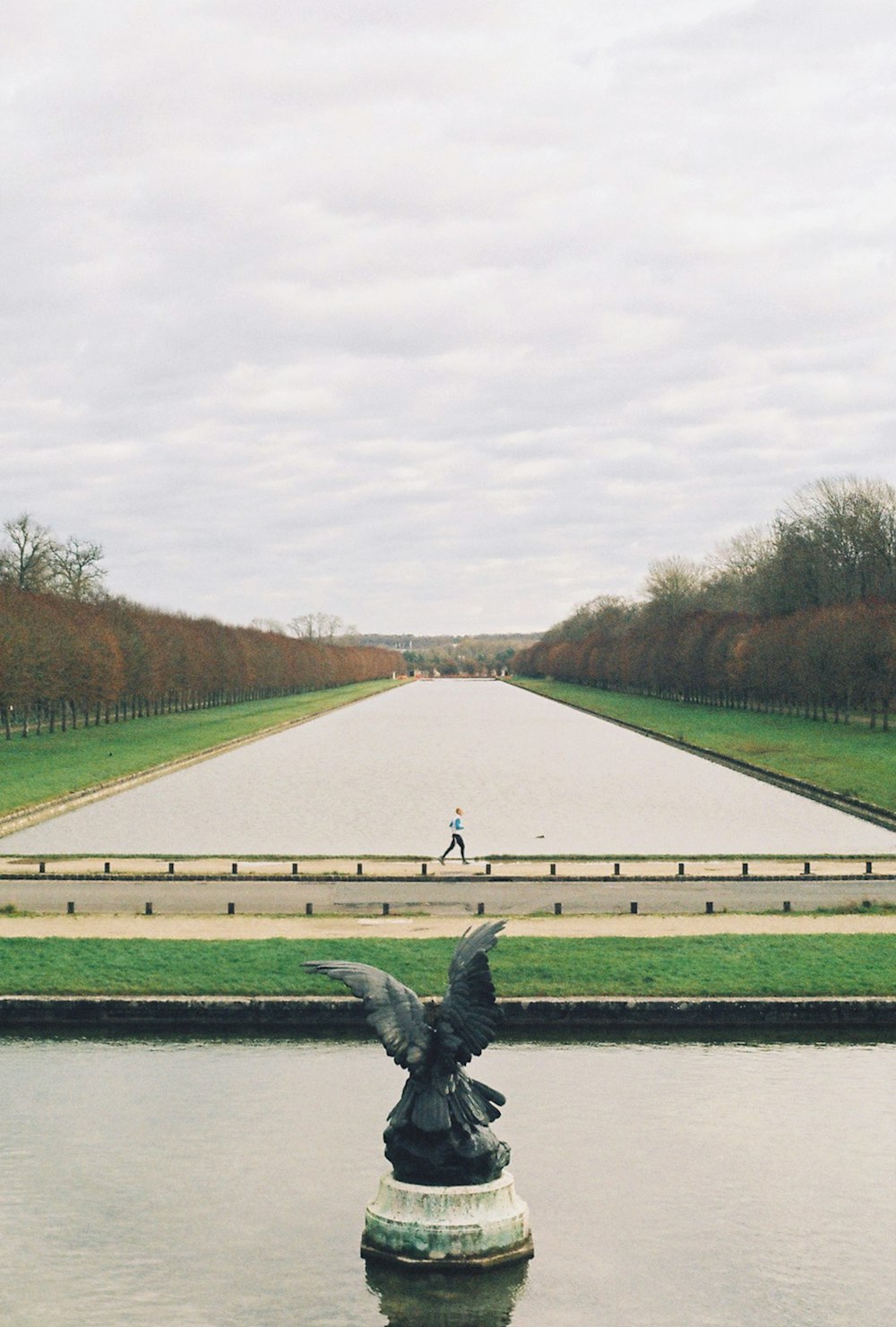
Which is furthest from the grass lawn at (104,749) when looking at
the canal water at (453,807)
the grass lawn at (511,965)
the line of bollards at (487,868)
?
the grass lawn at (511,965)

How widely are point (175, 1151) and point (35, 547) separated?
4402 inches

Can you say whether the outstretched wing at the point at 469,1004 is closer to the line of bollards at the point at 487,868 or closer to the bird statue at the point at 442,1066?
the bird statue at the point at 442,1066

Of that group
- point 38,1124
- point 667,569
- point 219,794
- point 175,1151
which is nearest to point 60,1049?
point 38,1124

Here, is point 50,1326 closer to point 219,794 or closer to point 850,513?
point 219,794

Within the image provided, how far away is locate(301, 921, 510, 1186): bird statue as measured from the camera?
12.9m

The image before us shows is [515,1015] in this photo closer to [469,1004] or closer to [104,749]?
[469,1004]

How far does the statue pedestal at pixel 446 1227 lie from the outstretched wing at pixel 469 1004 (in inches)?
45.9

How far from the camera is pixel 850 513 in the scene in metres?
118

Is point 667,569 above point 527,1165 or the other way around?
above

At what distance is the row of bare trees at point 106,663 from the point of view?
77.8 meters

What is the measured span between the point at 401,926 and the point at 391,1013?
1283cm

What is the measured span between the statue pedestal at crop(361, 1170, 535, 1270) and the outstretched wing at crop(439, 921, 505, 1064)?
1.16 metres

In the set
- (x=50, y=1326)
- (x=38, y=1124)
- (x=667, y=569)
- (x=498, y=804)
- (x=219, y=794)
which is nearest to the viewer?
(x=50, y=1326)

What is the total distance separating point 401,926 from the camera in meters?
25.9
